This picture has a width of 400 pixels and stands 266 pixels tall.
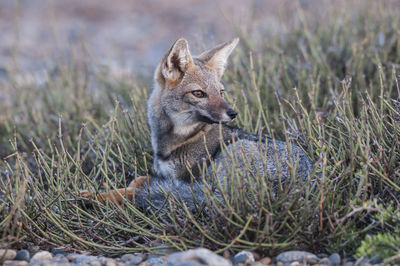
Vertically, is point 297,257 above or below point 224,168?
below

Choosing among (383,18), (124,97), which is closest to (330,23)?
(383,18)

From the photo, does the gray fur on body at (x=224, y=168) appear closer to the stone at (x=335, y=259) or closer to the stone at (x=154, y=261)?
the stone at (x=154, y=261)

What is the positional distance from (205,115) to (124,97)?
10.4ft

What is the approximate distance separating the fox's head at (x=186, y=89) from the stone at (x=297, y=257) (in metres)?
1.39

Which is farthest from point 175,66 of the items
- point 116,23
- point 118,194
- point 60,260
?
point 116,23

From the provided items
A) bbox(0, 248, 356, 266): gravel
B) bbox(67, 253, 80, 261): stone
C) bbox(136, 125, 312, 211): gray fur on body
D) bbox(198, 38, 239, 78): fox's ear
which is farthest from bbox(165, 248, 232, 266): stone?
bbox(198, 38, 239, 78): fox's ear

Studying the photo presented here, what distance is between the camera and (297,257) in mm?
2805

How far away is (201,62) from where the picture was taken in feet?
14.6

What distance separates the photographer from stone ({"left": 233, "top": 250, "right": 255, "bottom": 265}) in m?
2.81

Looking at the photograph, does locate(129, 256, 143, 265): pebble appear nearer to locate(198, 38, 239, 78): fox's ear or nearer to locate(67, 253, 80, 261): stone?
locate(67, 253, 80, 261): stone

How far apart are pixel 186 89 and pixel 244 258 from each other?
1.80 m

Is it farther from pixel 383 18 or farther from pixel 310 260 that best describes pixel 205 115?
pixel 383 18

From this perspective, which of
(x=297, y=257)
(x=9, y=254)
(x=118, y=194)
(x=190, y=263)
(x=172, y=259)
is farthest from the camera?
(x=118, y=194)

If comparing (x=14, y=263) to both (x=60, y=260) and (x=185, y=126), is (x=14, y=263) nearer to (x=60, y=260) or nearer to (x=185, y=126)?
(x=60, y=260)
